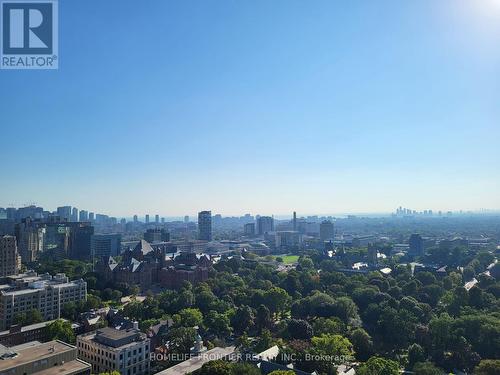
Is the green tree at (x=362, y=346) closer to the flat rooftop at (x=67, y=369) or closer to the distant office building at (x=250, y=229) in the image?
the flat rooftop at (x=67, y=369)

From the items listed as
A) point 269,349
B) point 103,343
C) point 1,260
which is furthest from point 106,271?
point 269,349

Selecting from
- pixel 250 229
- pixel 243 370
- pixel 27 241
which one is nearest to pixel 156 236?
pixel 27 241

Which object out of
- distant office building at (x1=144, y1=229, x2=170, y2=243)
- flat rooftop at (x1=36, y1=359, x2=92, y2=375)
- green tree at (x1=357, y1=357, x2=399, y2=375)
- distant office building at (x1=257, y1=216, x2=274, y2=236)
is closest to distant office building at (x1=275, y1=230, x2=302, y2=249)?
distant office building at (x1=144, y1=229, x2=170, y2=243)

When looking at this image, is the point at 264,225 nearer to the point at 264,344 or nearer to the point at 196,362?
the point at 264,344

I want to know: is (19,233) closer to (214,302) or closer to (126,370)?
(214,302)

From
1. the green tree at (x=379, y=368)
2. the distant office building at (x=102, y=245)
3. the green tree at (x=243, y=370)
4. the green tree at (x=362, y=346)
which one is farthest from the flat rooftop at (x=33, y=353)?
the distant office building at (x=102, y=245)
